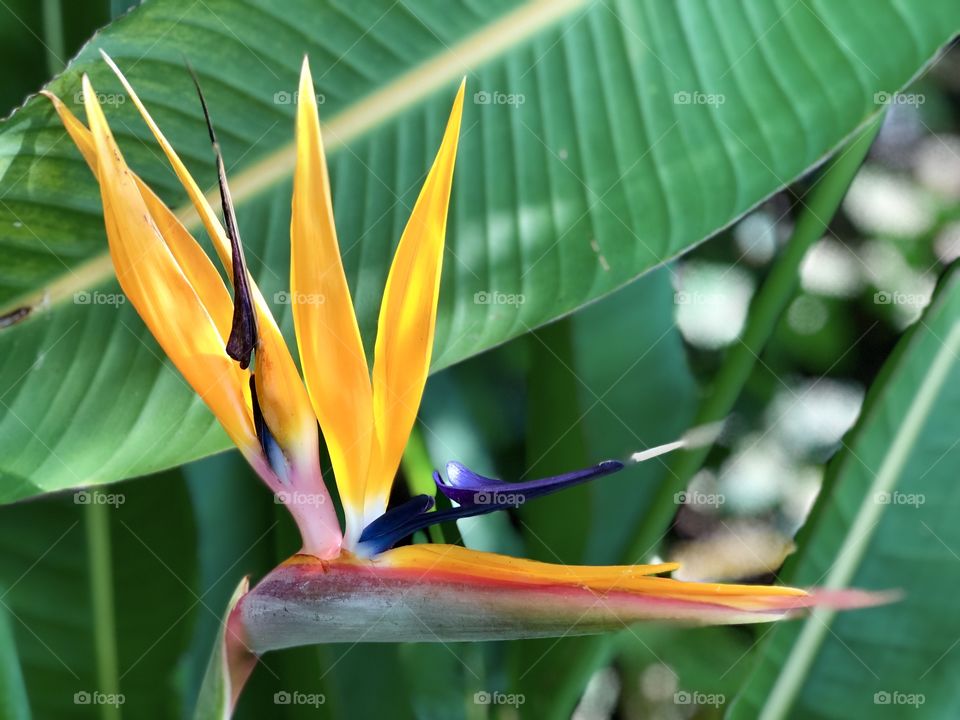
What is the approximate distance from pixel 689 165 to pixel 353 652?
523 mm

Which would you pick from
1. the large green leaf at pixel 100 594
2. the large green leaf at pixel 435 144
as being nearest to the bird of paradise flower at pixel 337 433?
the large green leaf at pixel 435 144

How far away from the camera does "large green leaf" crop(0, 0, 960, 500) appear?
600mm

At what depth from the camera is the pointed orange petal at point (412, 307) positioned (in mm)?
436

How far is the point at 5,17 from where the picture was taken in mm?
682

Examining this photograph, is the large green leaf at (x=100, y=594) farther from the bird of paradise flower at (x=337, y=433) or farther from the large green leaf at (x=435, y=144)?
the bird of paradise flower at (x=337, y=433)

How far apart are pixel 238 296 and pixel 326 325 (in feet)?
0.25

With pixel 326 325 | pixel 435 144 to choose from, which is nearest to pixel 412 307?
pixel 326 325

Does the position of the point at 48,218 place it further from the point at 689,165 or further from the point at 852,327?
the point at 852,327

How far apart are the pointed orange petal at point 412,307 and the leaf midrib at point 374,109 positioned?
217mm

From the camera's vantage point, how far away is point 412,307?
1.47ft

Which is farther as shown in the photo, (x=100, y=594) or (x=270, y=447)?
(x=100, y=594)

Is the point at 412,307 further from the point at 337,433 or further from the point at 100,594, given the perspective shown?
the point at 100,594

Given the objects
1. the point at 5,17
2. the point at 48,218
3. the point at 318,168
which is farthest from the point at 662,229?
the point at 5,17

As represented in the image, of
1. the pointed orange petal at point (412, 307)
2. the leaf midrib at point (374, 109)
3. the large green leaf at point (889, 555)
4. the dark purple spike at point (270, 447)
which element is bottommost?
the large green leaf at point (889, 555)
